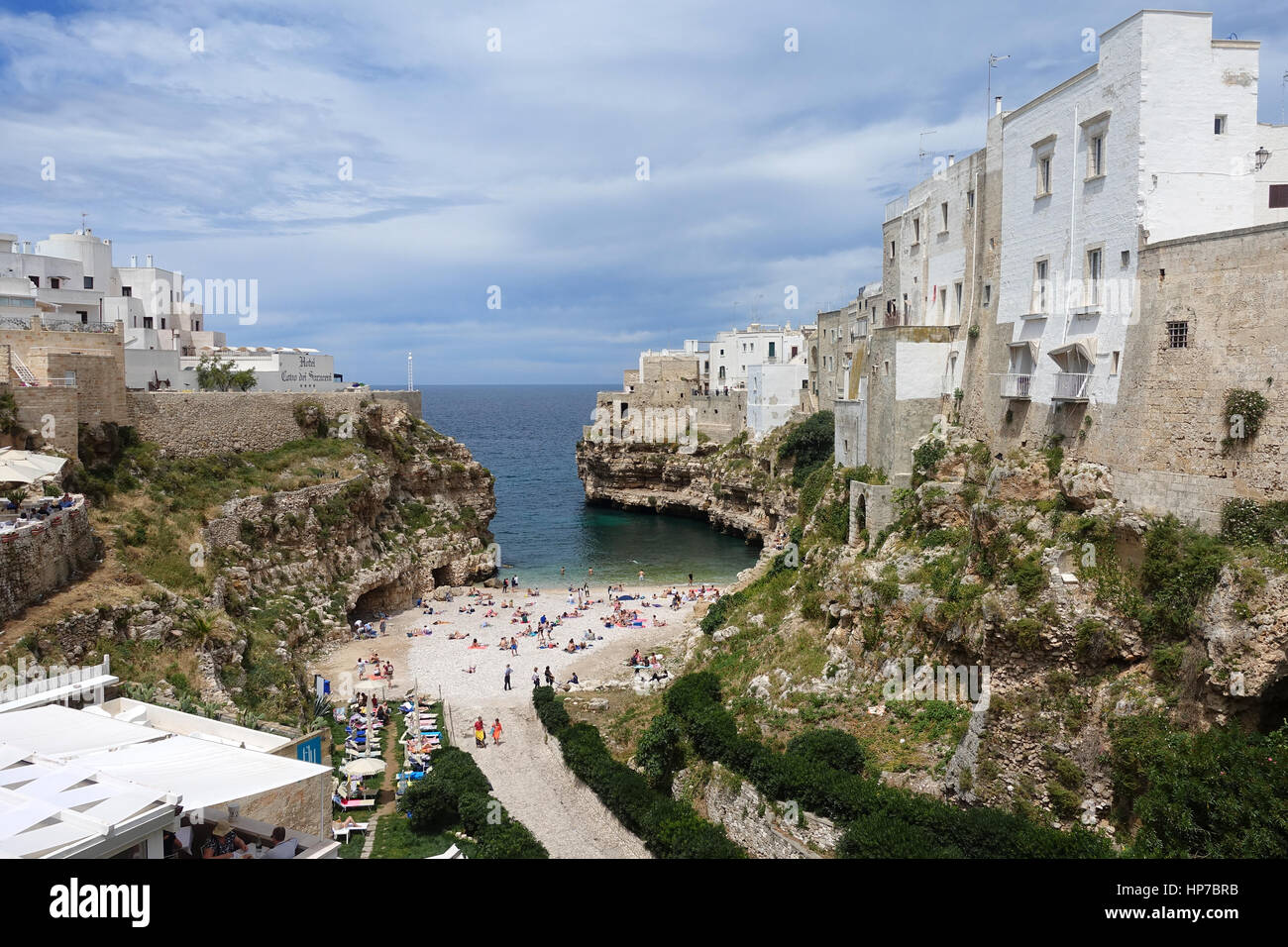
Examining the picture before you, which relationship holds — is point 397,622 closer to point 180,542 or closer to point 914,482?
point 180,542

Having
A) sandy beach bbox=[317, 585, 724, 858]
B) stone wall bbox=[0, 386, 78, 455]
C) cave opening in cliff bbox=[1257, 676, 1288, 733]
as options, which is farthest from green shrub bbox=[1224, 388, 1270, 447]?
stone wall bbox=[0, 386, 78, 455]

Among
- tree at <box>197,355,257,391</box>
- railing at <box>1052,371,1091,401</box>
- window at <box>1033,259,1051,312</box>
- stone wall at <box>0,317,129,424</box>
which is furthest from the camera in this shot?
tree at <box>197,355,257,391</box>

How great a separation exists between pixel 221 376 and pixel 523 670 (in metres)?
23.5

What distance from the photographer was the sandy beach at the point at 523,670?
2027 cm

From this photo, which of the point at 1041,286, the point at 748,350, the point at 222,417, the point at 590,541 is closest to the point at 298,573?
the point at 222,417

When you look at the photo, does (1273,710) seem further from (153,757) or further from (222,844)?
(153,757)

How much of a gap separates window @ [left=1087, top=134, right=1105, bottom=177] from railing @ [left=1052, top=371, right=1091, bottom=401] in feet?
14.0

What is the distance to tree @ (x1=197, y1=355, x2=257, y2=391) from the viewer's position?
43438mm

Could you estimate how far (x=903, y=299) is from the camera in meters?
30.3

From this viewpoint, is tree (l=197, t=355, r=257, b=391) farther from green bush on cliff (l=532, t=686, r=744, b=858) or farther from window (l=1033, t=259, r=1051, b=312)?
window (l=1033, t=259, r=1051, b=312)

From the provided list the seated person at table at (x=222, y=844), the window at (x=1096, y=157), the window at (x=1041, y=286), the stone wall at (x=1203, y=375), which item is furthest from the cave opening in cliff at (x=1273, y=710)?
the seated person at table at (x=222, y=844)

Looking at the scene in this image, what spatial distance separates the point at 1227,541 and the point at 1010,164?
40.6ft
